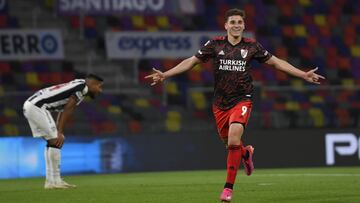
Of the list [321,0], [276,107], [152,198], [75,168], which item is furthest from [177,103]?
[152,198]

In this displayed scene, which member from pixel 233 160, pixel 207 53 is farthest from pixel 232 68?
pixel 233 160

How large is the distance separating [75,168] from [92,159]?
1.32 ft

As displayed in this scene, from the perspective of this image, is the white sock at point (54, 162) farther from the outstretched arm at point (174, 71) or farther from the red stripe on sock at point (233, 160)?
the red stripe on sock at point (233, 160)

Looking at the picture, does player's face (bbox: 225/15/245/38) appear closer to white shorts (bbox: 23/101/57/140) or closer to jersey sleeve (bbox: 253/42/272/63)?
jersey sleeve (bbox: 253/42/272/63)

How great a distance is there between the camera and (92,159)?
59.7 feet

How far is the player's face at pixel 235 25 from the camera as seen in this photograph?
9.60 meters

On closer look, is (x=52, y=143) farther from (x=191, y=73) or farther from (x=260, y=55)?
(x=191, y=73)

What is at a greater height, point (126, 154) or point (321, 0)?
point (321, 0)

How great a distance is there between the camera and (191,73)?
77.0 feet

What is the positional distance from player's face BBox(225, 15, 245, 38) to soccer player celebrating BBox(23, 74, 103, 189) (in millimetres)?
3658

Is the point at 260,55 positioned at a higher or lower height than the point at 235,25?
lower

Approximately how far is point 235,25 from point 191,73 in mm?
13855

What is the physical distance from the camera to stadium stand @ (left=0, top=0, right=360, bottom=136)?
19500mm

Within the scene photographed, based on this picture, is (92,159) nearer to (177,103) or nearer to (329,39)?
(177,103)
